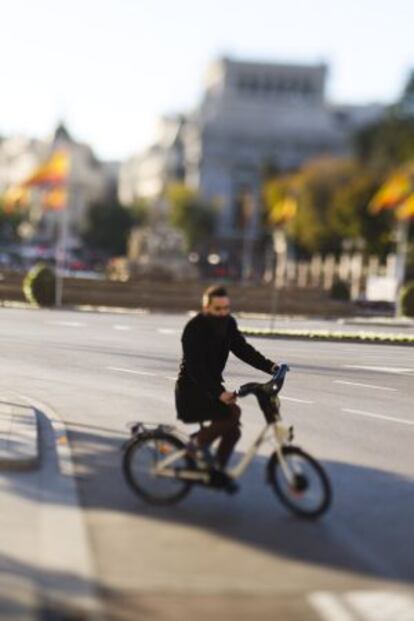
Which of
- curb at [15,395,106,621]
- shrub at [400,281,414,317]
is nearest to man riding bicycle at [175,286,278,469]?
curb at [15,395,106,621]

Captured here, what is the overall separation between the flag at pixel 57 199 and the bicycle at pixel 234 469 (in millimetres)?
44392

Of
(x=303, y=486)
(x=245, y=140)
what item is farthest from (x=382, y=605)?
(x=245, y=140)

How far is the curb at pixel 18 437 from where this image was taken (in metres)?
10.4

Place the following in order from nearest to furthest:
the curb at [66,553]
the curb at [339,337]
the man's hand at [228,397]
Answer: the curb at [66,553] → the man's hand at [228,397] → the curb at [339,337]

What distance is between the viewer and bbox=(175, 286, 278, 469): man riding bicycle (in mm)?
9227

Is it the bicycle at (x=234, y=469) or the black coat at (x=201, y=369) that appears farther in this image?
the black coat at (x=201, y=369)

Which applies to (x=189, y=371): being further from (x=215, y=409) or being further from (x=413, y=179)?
(x=413, y=179)

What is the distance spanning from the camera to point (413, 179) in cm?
6575

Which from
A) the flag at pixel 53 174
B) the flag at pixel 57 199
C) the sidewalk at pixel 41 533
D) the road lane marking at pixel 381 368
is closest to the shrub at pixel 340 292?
the flag at pixel 57 199

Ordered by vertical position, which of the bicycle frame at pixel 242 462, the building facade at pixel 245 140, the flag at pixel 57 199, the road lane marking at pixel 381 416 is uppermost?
the building facade at pixel 245 140

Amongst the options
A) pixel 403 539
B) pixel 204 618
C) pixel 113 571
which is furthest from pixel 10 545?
pixel 403 539

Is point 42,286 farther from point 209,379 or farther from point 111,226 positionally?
point 111,226

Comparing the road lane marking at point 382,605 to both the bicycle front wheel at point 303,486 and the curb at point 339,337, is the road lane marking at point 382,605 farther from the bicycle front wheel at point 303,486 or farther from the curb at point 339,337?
the curb at point 339,337

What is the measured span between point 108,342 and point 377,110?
149632mm
